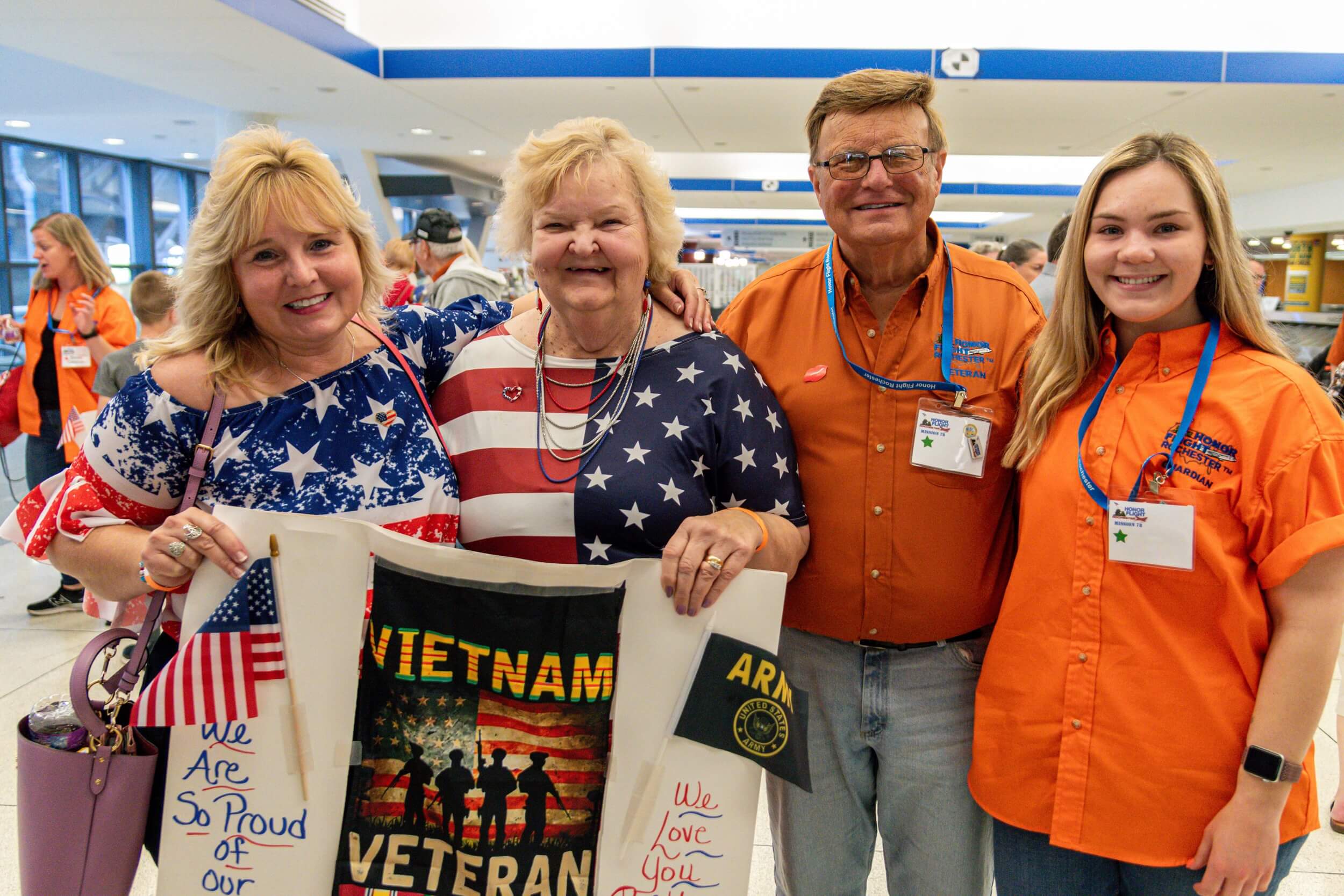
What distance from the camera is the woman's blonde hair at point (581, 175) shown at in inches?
63.4

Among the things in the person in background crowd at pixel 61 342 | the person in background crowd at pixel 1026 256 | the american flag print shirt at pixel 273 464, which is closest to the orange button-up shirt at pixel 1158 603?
the american flag print shirt at pixel 273 464

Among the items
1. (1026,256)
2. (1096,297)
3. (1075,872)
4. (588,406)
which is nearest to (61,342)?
(588,406)

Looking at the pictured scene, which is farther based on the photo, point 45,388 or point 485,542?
point 45,388

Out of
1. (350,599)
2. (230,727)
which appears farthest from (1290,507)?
(230,727)

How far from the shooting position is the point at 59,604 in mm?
5113

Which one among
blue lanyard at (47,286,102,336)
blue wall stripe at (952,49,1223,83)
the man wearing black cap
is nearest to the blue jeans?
the man wearing black cap

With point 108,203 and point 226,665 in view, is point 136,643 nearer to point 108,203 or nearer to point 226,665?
point 226,665

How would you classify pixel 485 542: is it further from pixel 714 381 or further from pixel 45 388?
pixel 45 388

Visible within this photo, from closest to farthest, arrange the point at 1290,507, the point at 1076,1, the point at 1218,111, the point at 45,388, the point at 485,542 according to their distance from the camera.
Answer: the point at 1290,507 → the point at 485,542 → the point at 45,388 → the point at 1076,1 → the point at 1218,111

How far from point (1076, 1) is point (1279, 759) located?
810 centimetres

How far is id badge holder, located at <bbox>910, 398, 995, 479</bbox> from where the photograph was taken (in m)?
1.73

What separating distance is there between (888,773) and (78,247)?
539 centimetres

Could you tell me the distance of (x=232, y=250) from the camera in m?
1.56

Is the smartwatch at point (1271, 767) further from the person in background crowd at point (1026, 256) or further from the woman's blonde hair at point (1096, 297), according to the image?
the person in background crowd at point (1026, 256)
